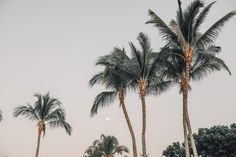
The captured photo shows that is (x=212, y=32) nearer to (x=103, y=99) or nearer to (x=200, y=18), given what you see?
(x=200, y=18)

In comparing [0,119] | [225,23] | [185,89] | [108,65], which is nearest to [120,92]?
[108,65]

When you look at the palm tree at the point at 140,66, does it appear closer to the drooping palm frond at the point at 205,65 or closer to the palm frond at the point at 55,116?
the drooping palm frond at the point at 205,65

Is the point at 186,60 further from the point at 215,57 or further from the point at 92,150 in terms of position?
the point at 92,150

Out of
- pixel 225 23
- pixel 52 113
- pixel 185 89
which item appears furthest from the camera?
pixel 52 113

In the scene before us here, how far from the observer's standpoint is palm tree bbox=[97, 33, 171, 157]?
22.4 meters

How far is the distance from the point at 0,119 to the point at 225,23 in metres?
25.4

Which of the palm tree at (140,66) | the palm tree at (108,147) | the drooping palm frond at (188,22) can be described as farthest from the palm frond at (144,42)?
the palm tree at (108,147)

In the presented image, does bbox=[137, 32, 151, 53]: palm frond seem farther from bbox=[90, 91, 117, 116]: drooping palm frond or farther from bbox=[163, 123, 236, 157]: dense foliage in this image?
bbox=[163, 123, 236, 157]: dense foliage

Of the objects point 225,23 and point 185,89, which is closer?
point 225,23

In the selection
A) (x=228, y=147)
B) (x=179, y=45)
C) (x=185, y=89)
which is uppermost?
(x=179, y=45)

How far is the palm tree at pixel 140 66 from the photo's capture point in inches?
883

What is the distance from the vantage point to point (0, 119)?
33.4m

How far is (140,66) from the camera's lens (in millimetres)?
22672

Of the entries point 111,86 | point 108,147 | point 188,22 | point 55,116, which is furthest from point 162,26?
point 108,147
